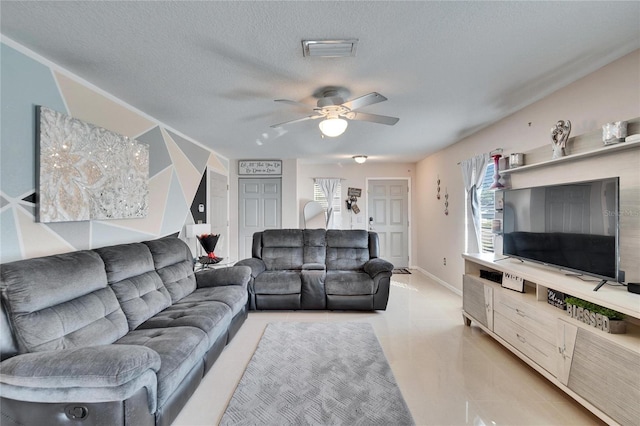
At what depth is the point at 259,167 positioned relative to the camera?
597cm

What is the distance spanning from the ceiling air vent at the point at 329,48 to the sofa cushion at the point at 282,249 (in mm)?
2757

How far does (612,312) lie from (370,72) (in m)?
2.29

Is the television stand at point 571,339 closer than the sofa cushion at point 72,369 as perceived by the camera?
No

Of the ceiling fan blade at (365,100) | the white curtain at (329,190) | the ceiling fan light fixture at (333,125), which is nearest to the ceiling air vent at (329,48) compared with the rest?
the ceiling fan blade at (365,100)

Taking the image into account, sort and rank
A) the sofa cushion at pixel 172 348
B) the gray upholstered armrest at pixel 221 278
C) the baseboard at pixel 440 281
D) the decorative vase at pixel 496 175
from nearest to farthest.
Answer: the sofa cushion at pixel 172 348, the gray upholstered armrest at pixel 221 278, the decorative vase at pixel 496 175, the baseboard at pixel 440 281

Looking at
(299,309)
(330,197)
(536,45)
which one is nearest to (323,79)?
(536,45)

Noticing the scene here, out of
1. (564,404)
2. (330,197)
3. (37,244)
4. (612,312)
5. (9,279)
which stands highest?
(330,197)

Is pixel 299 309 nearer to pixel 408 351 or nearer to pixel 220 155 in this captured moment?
pixel 408 351

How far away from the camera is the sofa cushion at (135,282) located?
2102 mm

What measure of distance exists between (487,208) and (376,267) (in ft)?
5.64

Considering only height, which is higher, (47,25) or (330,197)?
(47,25)

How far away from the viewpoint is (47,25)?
164 centimetres

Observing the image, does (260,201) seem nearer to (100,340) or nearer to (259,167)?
(259,167)

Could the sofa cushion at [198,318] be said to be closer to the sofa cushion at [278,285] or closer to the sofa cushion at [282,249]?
the sofa cushion at [278,285]
